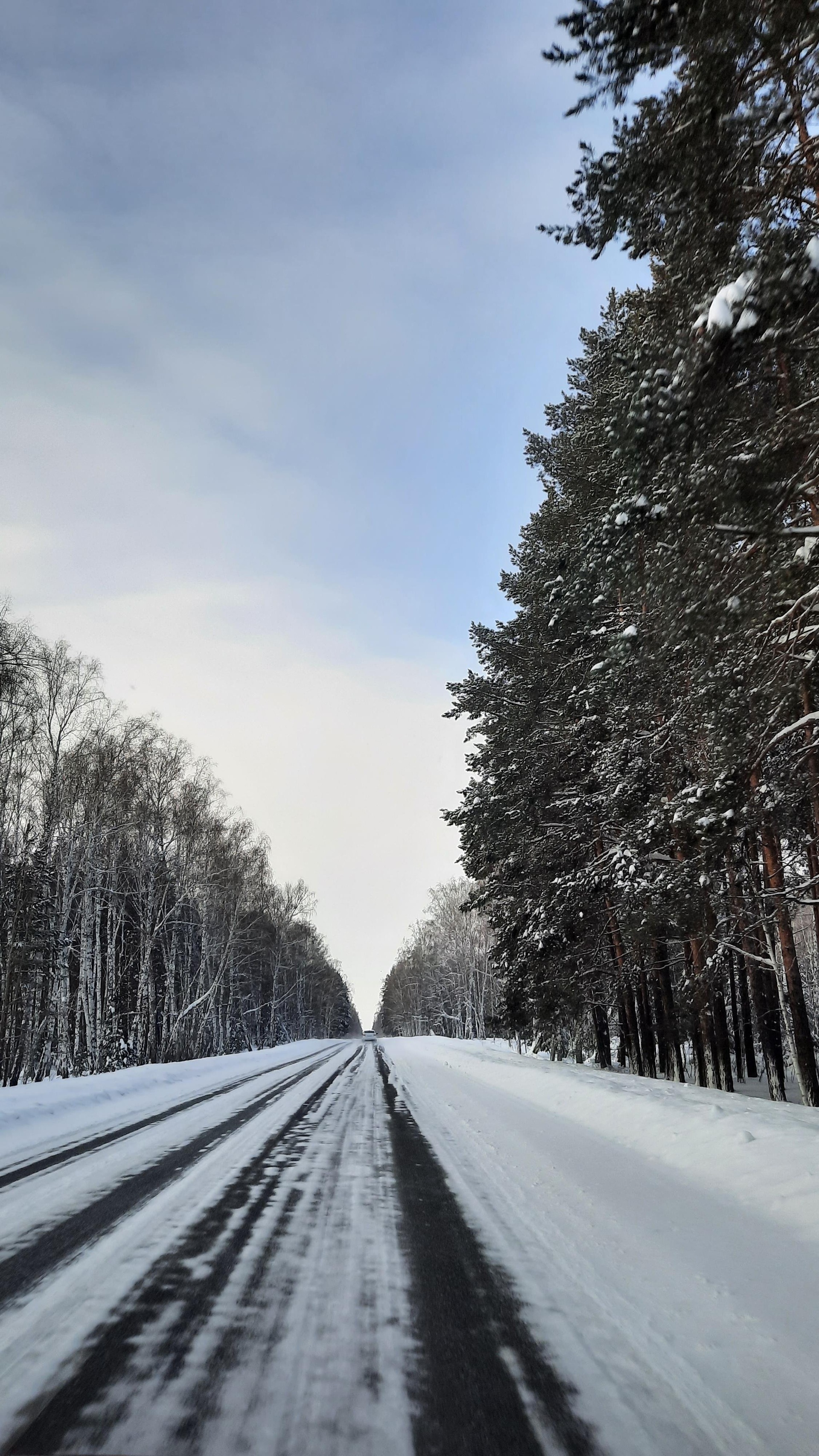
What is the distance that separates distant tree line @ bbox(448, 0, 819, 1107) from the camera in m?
5.58

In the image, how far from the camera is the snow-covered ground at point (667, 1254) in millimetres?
2309

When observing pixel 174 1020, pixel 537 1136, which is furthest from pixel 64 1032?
pixel 537 1136

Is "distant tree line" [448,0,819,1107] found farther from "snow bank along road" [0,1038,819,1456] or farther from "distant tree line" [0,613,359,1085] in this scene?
"distant tree line" [0,613,359,1085]

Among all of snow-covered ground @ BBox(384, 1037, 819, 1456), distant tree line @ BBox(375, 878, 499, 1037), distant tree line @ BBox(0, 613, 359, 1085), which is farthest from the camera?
distant tree line @ BBox(375, 878, 499, 1037)

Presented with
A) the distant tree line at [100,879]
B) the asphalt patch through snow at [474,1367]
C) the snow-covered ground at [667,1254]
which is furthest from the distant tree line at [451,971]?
the asphalt patch through snow at [474,1367]

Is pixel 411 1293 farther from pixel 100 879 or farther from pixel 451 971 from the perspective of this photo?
pixel 451 971

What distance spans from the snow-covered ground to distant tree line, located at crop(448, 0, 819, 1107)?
3091mm

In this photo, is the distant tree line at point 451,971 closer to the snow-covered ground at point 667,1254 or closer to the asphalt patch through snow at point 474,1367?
the snow-covered ground at point 667,1254

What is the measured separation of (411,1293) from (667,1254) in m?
1.60

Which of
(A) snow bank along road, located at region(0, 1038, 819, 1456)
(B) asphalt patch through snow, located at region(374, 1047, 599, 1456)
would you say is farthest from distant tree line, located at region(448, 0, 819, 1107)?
(B) asphalt patch through snow, located at region(374, 1047, 599, 1456)

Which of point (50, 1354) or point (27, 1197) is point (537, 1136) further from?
point (50, 1354)

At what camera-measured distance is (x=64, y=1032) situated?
17.2 metres

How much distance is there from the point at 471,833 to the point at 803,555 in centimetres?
1337

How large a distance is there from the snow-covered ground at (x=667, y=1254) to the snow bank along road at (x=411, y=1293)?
0.6 inches
